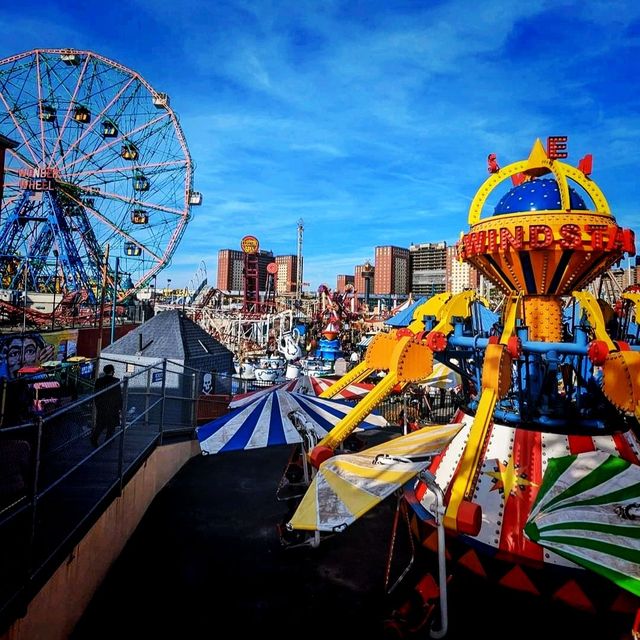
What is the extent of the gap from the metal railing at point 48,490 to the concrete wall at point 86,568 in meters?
0.17

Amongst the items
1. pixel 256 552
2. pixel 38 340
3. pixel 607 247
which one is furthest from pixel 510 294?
pixel 38 340

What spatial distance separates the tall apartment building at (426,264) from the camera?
14962 cm

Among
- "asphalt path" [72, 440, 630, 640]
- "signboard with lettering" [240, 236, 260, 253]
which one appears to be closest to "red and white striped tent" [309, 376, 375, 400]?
"asphalt path" [72, 440, 630, 640]

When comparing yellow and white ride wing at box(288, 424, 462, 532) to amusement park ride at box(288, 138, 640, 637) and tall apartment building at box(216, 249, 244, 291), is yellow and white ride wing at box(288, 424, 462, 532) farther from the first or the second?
tall apartment building at box(216, 249, 244, 291)

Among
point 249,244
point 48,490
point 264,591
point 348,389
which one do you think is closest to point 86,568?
point 48,490

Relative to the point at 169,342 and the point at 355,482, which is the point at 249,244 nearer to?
the point at 169,342

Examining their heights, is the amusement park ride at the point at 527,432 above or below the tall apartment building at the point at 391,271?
below

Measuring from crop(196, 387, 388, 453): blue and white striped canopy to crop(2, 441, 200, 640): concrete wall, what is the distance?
50.3 inches

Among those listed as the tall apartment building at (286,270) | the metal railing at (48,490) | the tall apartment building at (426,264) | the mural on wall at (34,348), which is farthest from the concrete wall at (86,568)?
the tall apartment building at (426,264)

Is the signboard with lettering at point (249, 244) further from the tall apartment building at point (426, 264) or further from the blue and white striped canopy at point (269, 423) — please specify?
the tall apartment building at point (426, 264)

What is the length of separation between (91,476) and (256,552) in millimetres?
2690

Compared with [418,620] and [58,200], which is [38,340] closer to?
[418,620]

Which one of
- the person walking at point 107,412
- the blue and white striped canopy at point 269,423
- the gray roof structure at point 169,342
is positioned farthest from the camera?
the gray roof structure at point 169,342

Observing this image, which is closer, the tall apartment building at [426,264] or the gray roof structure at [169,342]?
the gray roof structure at [169,342]
